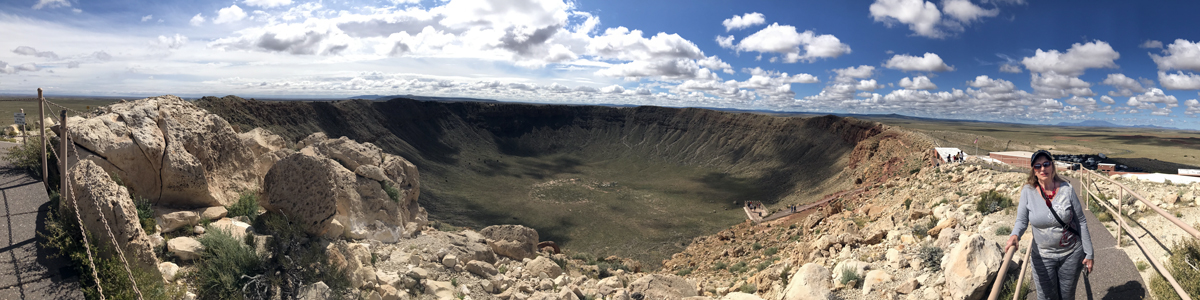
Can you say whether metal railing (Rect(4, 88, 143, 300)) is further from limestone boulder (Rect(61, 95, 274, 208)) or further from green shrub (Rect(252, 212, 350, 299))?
green shrub (Rect(252, 212, 350, 299))

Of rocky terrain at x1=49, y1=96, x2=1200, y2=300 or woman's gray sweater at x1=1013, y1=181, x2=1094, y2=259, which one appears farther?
rocky terrain at x1=49, y1=96, x2=1200, y2=300

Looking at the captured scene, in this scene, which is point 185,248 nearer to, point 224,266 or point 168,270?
point 168,270

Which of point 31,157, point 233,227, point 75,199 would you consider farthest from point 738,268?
point 31,157

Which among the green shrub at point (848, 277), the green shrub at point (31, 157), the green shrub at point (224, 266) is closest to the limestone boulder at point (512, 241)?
the green shrub at point (224, 266)

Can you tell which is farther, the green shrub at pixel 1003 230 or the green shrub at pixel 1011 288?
the green shrub at pixel 1003 230

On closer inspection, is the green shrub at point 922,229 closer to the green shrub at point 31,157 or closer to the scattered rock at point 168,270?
the scattered rock at point 168,270

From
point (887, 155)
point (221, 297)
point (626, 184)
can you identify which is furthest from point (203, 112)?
point (626, 184)

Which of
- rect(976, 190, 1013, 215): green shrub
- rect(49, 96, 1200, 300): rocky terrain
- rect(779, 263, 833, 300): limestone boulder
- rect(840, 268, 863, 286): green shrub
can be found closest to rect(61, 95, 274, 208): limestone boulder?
rect(49, 96, 1200, 300): rocky terrain

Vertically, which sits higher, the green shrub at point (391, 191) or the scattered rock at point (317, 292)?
the green shrub at point (391, 191)
